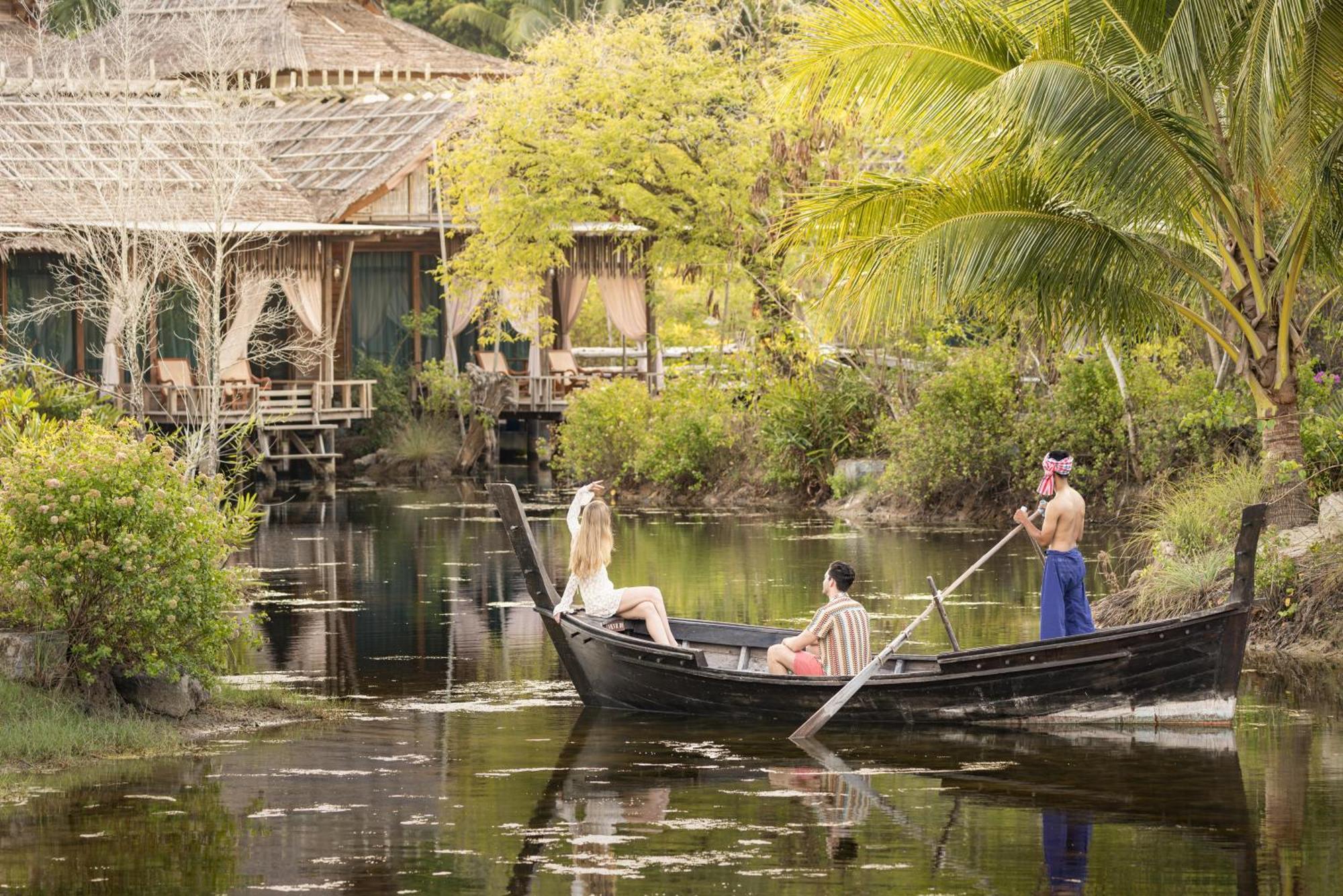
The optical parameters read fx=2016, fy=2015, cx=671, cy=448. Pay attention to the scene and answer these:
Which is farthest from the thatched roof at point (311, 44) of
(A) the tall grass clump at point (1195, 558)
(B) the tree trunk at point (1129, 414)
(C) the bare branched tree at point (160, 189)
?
(A) the tall grass clump at point (1195, 558)

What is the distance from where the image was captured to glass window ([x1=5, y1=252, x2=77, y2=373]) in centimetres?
3412

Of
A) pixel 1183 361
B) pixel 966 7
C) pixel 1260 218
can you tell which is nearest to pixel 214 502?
pixel 966 7

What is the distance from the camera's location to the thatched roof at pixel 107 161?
102 feet

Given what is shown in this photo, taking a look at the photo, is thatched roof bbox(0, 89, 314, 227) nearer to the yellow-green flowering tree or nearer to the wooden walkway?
the wooden walkway

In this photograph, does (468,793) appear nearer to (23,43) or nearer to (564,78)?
(564,78)

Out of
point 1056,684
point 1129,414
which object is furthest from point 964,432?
point 1056,684

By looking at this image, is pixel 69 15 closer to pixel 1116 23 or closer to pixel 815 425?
pixel 815 425

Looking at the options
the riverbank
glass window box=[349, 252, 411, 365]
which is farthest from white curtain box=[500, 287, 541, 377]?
the riverbank

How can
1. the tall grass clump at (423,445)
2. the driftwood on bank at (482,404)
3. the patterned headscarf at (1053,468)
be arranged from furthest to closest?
the driftwood on bank at (482,404) → the tall grass clump at (423,445) → the patterned headscarf at (1053,468)

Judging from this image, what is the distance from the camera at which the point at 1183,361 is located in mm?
27516

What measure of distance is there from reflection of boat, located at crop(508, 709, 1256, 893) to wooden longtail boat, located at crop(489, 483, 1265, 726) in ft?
0.46

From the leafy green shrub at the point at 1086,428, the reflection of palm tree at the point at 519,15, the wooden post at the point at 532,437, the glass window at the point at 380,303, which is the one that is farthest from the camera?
the reflection of palm tree at the point at 519,15

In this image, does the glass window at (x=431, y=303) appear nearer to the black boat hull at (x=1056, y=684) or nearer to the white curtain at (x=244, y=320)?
the white curtain at (x=244, y=320)

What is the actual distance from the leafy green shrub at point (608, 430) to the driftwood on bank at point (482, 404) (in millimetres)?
3656
